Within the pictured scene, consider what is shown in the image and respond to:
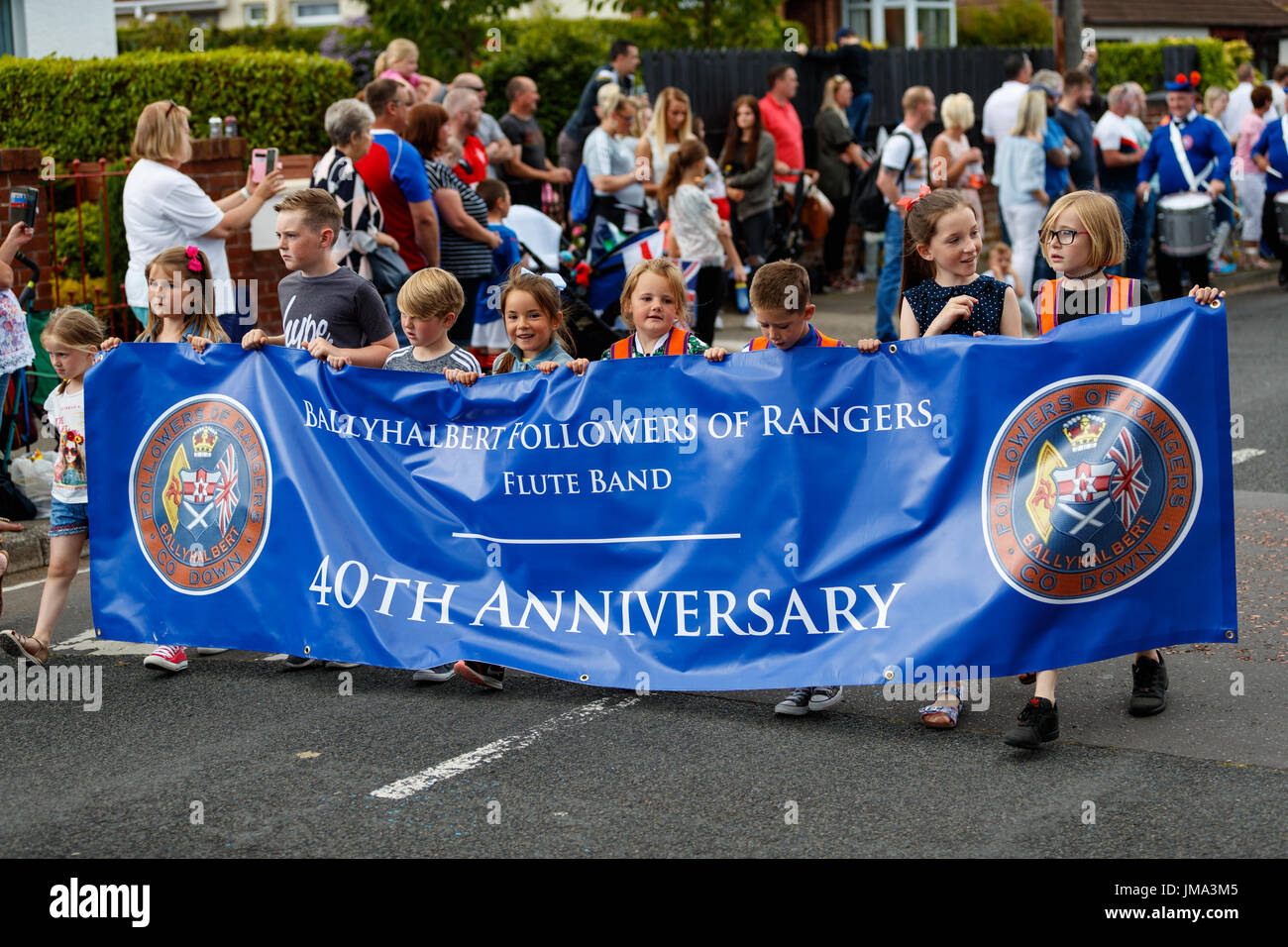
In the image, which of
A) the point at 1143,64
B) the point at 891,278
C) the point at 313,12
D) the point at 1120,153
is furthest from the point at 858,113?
the point at 313,12

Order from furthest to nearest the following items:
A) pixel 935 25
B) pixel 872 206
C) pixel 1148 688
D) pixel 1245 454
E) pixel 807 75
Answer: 1. pixel 935 25
2. pixel 807 75
3. pixel 872 206
4. pixel 1245 454
5. pixel 1148 688

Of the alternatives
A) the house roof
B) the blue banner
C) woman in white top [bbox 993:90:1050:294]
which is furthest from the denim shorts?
the house roof

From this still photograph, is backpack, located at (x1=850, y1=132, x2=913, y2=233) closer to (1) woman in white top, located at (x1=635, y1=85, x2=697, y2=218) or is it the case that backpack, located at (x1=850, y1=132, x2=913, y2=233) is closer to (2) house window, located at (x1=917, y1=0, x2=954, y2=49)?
(1) woman in white top, located at (x1=635, y1=85, x2=697, y2=218)

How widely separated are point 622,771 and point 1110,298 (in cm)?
234

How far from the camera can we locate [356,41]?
23594mm

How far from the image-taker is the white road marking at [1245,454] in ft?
32.0

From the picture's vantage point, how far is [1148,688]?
562 cm

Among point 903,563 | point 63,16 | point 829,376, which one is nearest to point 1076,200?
point 829,376

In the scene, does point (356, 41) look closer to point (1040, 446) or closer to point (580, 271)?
point (580, 271)

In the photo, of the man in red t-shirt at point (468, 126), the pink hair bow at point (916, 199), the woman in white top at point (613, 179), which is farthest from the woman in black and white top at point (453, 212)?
the woman in white top at point (613, 179)

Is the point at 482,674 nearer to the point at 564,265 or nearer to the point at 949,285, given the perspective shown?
the point at 949,285

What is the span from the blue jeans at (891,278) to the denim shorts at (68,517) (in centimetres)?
752

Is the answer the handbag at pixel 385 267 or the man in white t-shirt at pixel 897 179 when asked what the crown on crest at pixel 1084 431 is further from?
the man in white t-shirt at pixel 897 179
